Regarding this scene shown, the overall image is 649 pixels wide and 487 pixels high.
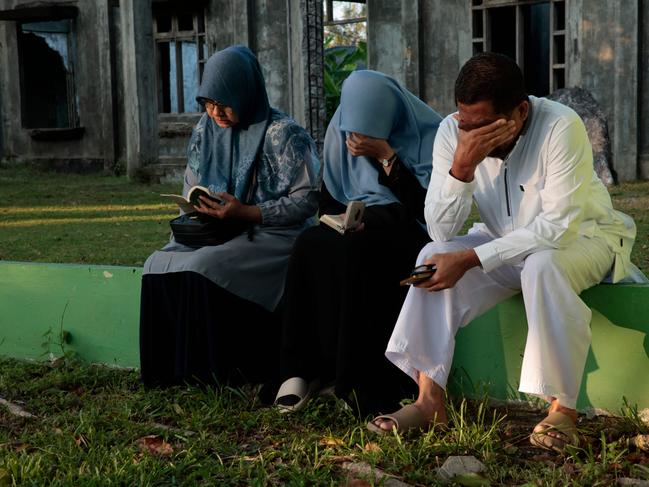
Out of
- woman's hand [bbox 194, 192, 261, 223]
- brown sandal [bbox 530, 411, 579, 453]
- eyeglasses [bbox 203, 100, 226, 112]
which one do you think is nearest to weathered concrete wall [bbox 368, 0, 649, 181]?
eyeglasses [bbox 203, 100, 226, 112]

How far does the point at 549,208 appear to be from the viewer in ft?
A: 11.6

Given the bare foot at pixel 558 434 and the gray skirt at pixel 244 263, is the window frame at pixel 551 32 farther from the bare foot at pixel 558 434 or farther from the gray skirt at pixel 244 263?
the bare foot at pixel 558 434

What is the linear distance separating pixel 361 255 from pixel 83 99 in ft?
49.8

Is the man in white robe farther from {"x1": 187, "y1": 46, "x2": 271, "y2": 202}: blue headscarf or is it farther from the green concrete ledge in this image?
{"x1": 187, "y1": 46, "x2": 271, "y2": 202}: blue headscarf

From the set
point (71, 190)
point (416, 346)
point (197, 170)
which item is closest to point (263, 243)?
point (197, 170)

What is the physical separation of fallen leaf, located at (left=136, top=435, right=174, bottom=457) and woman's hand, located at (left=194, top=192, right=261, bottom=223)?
41.3 inches

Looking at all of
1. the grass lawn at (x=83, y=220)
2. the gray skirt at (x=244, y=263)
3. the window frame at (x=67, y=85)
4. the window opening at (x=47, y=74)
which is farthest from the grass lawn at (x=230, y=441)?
the window opening at (x=47, y=74)

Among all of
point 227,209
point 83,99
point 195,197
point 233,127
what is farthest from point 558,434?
point 83,99

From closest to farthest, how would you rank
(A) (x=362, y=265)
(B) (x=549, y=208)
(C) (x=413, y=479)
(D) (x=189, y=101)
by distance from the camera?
(C) (x=413, y=479) < (B) (x=549, y=208) < (A) (x=362, y=265) < (D) (x=189, y=101)

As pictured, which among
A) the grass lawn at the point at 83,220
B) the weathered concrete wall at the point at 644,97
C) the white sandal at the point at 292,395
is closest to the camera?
the white sandal at the point at 292,395

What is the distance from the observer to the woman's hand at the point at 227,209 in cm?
438

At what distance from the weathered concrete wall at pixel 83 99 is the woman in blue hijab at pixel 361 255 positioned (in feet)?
46.1

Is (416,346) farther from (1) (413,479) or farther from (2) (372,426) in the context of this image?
(1) (413,479)

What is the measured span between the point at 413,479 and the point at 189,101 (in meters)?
14.5
